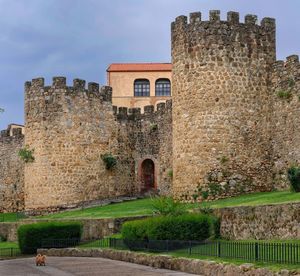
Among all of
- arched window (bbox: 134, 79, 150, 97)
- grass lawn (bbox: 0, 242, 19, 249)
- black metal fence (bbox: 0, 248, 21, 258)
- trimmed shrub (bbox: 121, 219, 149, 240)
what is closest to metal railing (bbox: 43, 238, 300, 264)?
trimmed shrub (bbox: 121, 219, 149, 240)

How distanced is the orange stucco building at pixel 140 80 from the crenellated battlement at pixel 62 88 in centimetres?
3416

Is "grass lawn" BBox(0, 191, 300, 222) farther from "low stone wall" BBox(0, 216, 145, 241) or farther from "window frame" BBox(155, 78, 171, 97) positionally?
"window frame" BBox(155, 78, 171, 97)

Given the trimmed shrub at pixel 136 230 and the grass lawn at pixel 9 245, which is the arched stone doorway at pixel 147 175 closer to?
the grass lawn at pixel 9 245

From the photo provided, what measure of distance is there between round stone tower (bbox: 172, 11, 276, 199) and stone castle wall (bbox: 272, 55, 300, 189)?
1.19 ft

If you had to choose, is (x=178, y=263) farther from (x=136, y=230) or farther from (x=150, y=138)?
(x=150, y=138)

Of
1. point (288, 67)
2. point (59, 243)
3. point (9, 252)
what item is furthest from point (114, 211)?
point (288, 67)

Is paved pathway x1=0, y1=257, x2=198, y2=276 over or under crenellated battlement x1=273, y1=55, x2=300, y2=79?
under

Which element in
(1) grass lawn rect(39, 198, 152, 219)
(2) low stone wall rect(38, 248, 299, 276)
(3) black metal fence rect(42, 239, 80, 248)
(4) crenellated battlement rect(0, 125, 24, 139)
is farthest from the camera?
(4) crenellated battlement rect(0, 125, 24, 139)

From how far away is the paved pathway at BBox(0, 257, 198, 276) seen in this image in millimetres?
23578

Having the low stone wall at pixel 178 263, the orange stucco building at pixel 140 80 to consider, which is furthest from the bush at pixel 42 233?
the orange stucco building at pixel 140 80

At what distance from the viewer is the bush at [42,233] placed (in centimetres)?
3450

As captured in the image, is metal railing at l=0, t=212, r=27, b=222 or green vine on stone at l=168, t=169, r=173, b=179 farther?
metal railing at l=0, t=212, r=27, b=222

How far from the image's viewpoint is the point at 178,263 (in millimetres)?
23406

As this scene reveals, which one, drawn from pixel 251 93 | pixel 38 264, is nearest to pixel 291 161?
pixel 251 93
